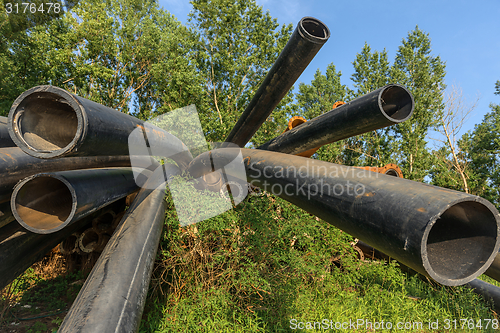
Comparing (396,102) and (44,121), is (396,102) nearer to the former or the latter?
(396,102)

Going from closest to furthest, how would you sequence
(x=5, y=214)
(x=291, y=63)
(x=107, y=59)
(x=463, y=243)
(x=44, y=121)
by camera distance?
1. (x=463, y=243)
2. (x=44, y=121)
3. (x=291, y=63)
4. (x=5, y=214)
5. (x=107, y=59)

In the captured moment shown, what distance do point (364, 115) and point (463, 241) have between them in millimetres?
1123

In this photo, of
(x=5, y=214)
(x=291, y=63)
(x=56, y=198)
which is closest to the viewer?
(x=291, y=63)

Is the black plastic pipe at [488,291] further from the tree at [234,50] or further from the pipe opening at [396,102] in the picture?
the tree at [234,50]

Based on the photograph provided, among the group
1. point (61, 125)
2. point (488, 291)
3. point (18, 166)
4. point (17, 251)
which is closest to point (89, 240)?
point (17, 251)

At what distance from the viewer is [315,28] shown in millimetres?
1568

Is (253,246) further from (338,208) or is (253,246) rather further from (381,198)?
(381,198)

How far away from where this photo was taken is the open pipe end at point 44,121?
110 cm

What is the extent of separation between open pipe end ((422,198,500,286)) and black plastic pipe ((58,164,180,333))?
142 centimetres

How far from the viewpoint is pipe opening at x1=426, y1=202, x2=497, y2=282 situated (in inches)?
31.2

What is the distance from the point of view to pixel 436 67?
19.2 metres

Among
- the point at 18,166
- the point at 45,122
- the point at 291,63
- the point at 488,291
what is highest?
the point at 291,63

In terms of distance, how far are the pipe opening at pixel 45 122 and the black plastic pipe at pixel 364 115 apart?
171cm

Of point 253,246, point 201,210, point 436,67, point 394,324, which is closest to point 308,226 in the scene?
point 253,246
